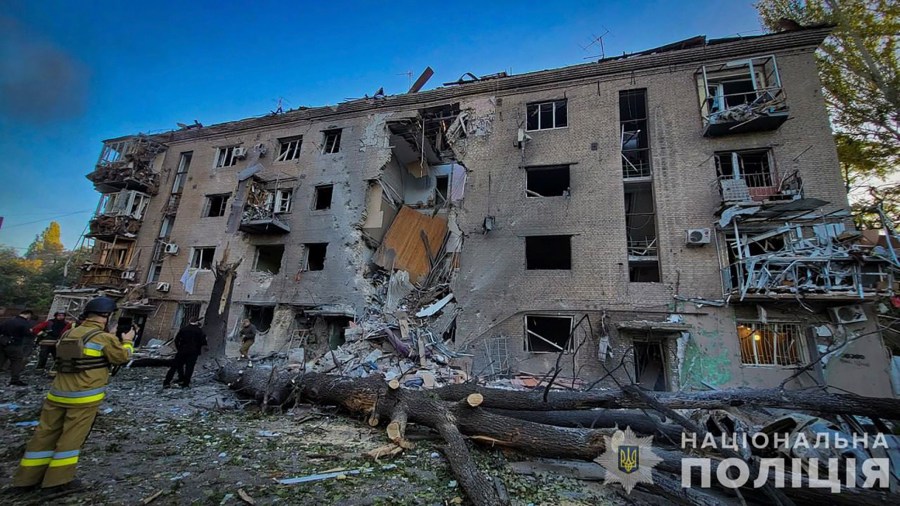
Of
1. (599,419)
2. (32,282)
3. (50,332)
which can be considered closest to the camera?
(599,419)

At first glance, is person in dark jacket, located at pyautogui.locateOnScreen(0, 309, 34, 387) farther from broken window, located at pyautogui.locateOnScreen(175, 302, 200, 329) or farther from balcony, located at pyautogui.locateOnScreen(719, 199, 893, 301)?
balcony, located at pyautogui.locateOnScreen(719, 199, 893, 301)

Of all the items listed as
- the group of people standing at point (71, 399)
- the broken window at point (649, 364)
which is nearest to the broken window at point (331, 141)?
the group of people standing at point (71, 399)

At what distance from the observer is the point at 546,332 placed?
11.9 metres

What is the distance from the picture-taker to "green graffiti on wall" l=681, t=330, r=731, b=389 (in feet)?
31.6

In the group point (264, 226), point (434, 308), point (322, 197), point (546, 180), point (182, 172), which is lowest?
point (434, 308)

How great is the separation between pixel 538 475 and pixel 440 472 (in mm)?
1265

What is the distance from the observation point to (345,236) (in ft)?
46.6

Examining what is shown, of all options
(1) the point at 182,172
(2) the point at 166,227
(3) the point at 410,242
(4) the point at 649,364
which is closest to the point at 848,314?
(4) the point at 649,364

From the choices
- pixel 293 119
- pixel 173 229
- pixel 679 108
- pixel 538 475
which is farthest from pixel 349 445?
pixel 173 229

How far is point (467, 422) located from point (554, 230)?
335 inches

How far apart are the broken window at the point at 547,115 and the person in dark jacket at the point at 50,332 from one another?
15483 millimetres

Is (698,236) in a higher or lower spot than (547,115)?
lower

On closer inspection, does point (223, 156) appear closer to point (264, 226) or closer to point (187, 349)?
point (264, 226)

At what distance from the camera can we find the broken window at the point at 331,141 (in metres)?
16.1
